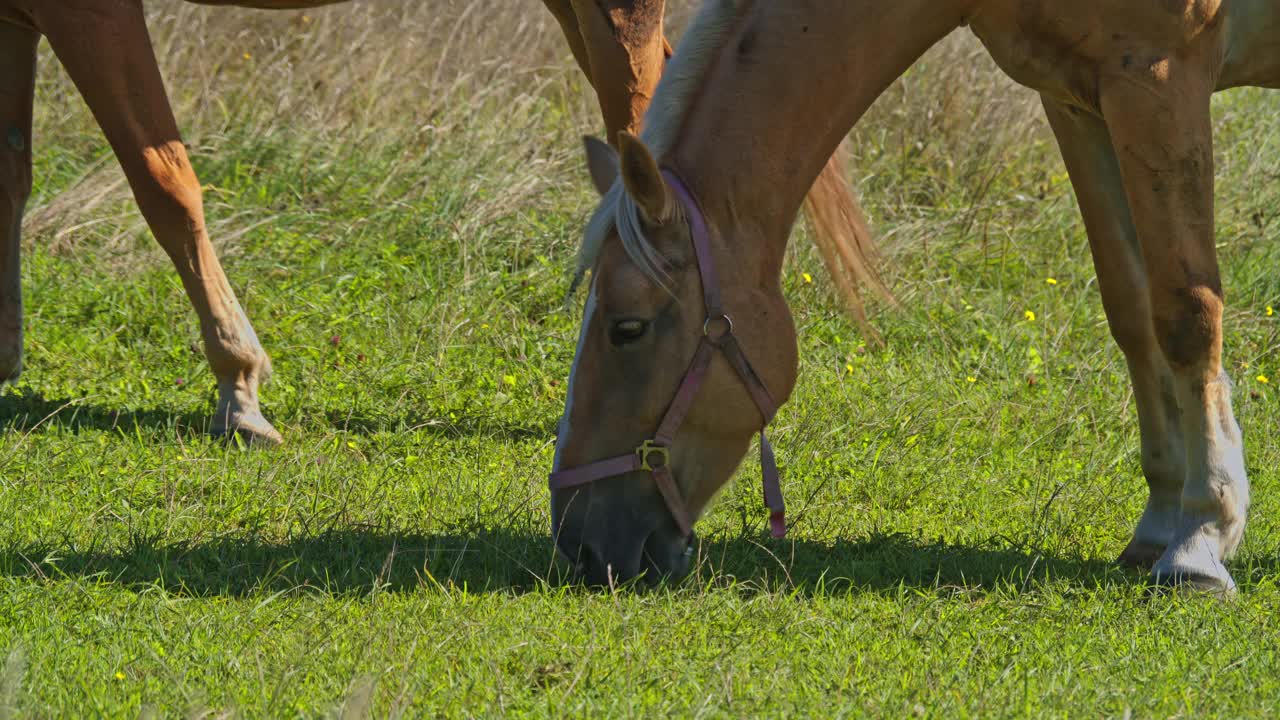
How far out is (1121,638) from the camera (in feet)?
9.26

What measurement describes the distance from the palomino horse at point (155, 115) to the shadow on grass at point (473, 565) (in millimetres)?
1167

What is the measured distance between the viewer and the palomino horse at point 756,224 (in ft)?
9.72

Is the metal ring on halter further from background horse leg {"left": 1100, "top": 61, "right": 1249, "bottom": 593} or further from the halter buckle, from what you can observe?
background horse leg {"left": 1100, "top": 61, "right": 1249, "bottom": 593}

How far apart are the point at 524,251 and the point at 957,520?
8.89 feet

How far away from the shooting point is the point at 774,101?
9.81 feet

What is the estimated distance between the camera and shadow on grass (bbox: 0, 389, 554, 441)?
4.52 m

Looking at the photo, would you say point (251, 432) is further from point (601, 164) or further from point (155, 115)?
point (601, 164)

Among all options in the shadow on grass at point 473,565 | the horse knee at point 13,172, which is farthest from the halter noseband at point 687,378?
the horse knee at point 13,172

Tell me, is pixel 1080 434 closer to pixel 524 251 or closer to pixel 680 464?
pixel 680 464

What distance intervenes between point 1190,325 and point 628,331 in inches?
51.6

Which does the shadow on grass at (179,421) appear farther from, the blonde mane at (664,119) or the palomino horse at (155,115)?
the blonde mane at (664,119)

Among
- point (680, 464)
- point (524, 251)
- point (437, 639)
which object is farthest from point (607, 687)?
point (524, 251)

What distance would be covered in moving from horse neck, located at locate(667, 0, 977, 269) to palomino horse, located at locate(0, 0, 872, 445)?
1.43 meters

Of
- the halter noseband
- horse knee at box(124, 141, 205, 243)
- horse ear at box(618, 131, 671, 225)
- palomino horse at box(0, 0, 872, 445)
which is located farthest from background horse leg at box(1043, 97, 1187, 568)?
horse knee at box(124, 141, 205, 243)
